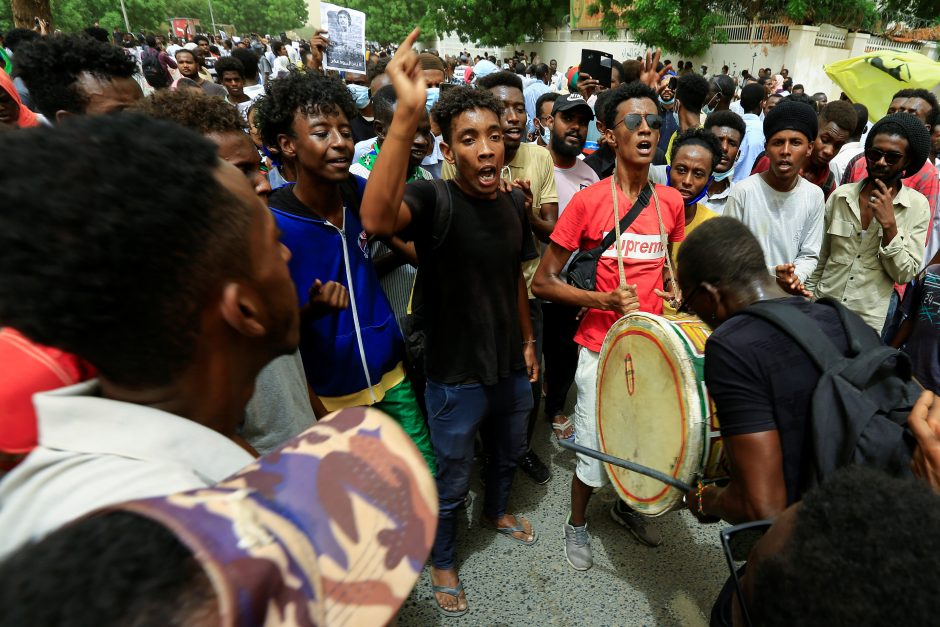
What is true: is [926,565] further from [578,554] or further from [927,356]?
[927,356]

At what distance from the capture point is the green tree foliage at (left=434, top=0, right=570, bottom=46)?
108ft

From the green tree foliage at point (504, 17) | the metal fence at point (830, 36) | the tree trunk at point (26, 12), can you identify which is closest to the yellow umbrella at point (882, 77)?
the tree trunk at point (26, 12)

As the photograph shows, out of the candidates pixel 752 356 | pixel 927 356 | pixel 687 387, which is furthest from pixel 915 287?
pixel 752 356

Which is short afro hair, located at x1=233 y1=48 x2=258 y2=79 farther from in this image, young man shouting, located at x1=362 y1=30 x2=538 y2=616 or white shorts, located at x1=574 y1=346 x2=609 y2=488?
white shorts, located at x1=574 y1=346 x2=609 y2=488

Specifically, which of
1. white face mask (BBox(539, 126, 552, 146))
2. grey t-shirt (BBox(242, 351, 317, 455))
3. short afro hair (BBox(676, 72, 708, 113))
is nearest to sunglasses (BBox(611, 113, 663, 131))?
grey t-shirt (BBox(242, 351, 317, 455))

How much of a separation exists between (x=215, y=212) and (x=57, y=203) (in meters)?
0.17

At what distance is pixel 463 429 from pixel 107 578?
189cm

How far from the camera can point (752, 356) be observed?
1417 millimetres

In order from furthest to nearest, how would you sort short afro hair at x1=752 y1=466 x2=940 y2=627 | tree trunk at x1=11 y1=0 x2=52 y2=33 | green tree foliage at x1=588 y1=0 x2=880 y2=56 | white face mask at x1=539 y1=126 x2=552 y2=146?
1. green tree foliage at x1=588 y1=0 x2=880 y2=56
2. tree trunk at x1=11 y1=0 x2=52 y2=33
3. white face mask at x1=539 y1=126 x2=552 y2=146
4. short afro hair at x1=752 y1=466 x2=940 y2=627

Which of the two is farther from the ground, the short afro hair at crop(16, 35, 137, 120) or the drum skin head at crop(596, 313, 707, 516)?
the short afro hair at crop(16, 35, 137, 120)

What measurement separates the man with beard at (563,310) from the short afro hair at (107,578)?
Answer: 10.4ft

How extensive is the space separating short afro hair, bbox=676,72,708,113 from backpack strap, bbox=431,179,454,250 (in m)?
4.15

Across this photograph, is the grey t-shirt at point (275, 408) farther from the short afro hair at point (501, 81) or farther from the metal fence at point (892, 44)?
the metal fence at point (892, 44)

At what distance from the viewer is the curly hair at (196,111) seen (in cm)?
206
